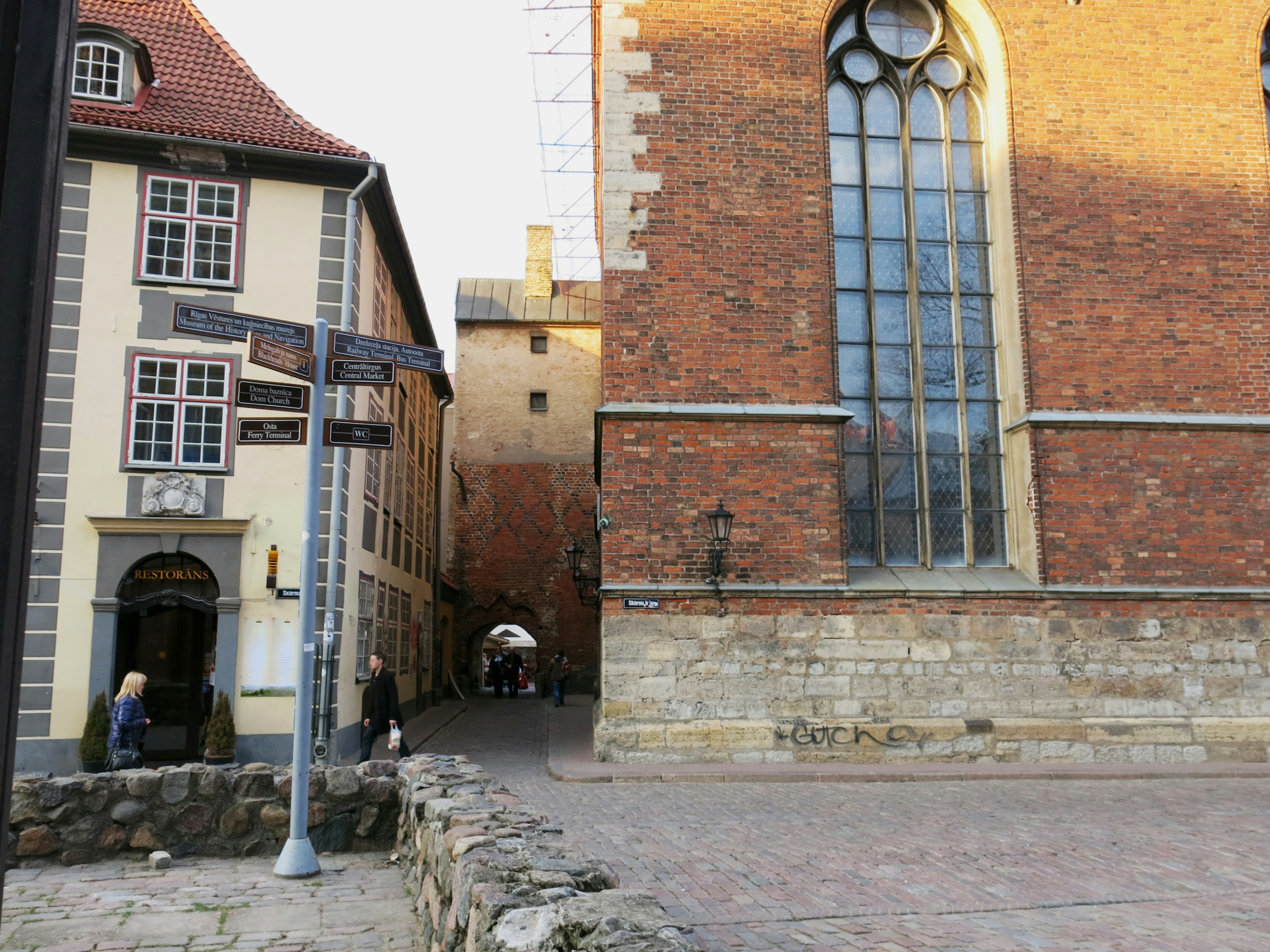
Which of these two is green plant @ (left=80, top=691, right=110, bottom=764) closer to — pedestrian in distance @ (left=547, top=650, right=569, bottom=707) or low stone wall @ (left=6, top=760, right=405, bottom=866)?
low stone wall @ (left=6, top=760, right=405, bottom=866)

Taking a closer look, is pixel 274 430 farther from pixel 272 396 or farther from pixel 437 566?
pixel 437 566

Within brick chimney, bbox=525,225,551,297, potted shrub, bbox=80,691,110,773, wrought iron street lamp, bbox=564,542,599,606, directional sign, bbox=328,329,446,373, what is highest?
brick chimney, bbox=525,225,551,297

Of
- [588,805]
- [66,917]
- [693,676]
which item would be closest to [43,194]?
[66,917]

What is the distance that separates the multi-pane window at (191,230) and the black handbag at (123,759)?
6.69 metres

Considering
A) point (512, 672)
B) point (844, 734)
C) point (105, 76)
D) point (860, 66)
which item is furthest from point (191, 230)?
point (512, 672)

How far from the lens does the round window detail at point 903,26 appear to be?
1505 centimetres

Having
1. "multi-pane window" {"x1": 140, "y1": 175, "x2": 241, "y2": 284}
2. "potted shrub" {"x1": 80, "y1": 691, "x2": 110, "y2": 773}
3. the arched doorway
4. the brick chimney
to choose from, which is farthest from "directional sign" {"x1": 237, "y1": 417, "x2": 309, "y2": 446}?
the brick chimney

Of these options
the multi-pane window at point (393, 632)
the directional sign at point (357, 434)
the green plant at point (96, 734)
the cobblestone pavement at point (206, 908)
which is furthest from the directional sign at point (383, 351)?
the multi-pane window at point (393, 632)

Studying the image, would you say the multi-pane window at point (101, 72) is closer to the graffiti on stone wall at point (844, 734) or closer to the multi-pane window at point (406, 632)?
the multi-pane window at point (406, 632)

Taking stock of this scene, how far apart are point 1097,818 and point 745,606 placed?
4678mm

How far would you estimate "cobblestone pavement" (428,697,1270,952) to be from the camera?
5.56m

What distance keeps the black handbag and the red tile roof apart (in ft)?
27.4

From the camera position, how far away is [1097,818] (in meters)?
9.24

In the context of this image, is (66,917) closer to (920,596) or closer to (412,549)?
(920,596)
